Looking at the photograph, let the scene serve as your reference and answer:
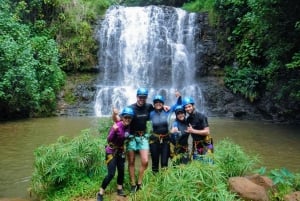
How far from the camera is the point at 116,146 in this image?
543cm

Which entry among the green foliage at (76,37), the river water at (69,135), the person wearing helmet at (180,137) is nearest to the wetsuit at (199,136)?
the person wearing helmet at (180,137)

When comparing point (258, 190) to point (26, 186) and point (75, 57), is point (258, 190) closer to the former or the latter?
point (26, 186)

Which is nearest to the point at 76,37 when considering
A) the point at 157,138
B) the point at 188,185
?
the point at 157,138

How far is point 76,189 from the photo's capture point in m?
5.76

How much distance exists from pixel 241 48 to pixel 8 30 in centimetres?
1007

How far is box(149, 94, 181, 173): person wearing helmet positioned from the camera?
222 inches

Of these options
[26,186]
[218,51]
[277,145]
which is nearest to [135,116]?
[26,186]

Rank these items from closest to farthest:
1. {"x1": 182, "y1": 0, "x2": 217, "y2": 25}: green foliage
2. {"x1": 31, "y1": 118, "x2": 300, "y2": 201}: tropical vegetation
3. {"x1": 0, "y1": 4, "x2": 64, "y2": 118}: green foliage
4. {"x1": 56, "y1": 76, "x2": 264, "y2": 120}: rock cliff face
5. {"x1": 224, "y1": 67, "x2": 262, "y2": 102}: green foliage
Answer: {"x1": 31, "y1": 118, "x2": 300, "y2": 201}: tropical vegetation
{"x1": 0, "y1": 4, "x2": 64, "y2": 118}: green foliage
{"x1": 224, "y1": 67, "x2": 262, "y2": 102}: green foliage
{"x1": 56, "y1": 76, "x2": 264, "y2": 120}: rock cliff face
{"x1": 182, "y1": 0, "x2": 217, "y2": 25}: green foliage

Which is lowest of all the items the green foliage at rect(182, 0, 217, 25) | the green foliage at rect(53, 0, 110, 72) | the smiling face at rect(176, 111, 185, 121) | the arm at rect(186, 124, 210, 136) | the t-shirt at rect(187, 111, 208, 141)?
the arm at rect(186, 124, 210, 136)

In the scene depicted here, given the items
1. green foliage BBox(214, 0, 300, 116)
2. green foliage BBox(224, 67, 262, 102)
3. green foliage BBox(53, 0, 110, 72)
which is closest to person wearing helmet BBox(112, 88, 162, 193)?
green foliage BBox(214, 0, 300, 116)

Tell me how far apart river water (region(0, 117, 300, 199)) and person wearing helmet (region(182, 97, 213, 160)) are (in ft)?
9.43

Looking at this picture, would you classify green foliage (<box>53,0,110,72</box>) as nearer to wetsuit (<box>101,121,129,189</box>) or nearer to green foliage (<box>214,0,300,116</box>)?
green foliage (<box>214,0,300,116</box>)

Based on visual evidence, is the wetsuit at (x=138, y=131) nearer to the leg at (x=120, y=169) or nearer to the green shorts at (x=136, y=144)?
the green shorts at (x=136, y=144)

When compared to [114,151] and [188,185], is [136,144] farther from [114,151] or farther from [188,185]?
[188,185]
